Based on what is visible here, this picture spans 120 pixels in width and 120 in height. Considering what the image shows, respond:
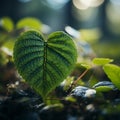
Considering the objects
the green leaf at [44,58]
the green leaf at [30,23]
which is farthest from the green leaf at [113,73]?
the green leaf at [30,23]

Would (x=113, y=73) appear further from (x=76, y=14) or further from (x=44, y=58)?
(x=76, y=14)

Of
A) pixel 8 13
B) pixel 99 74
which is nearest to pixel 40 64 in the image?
pixel 99 74

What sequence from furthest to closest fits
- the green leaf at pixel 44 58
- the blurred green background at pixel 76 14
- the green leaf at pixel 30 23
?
the blurred green background at pixel 76 14, the green leaf at pixel 30 23, the green leaf at pixel 44 58

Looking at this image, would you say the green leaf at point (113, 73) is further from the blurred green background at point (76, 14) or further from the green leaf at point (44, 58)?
the blurred green background at point (76, 14)

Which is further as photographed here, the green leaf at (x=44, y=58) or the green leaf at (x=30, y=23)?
the green leaf at (x=30, y=23)

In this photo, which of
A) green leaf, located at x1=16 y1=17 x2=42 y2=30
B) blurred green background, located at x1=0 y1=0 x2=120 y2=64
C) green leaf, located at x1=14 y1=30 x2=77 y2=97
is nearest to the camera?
green leaf, located at x1=14 y1=30 x2=77 y2=97

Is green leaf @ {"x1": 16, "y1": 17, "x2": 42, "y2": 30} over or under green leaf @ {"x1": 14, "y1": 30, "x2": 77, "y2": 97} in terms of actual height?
over

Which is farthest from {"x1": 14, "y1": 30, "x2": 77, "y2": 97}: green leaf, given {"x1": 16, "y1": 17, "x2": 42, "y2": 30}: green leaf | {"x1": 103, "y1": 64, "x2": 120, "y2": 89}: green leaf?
{"x1": 16, "y1": 17, "x2": 42, "y2": 30}: green leaf

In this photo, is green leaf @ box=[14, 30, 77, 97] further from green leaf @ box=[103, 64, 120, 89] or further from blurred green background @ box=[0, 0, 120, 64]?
blurred green background @ box=[0, 0, 120, 64]
